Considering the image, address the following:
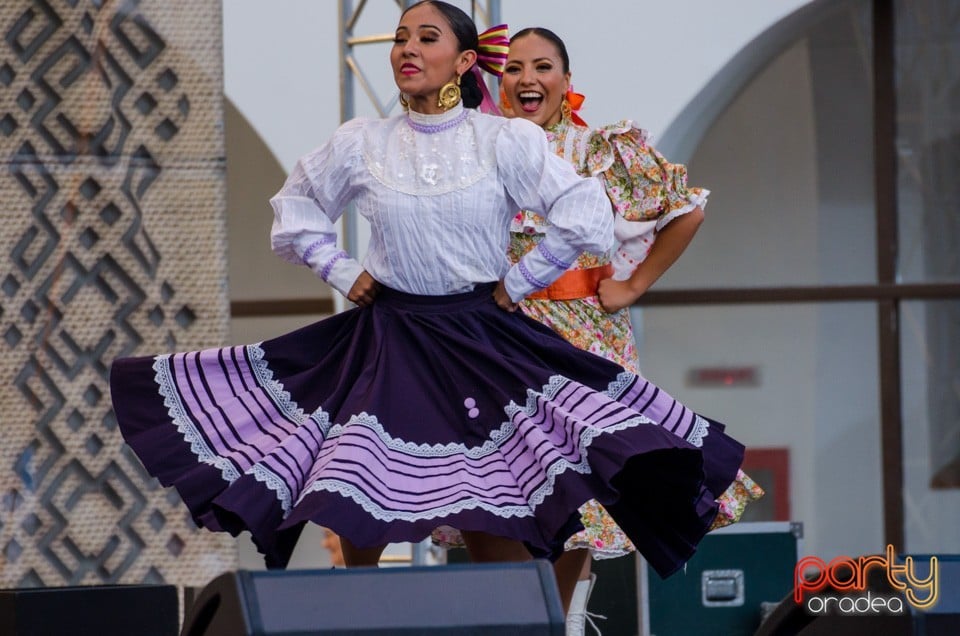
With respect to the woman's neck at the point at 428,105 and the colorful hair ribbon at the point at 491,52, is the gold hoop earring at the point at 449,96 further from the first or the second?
the colorful hair ribbon at the point at 491,52

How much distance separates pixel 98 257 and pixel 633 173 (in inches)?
65.4

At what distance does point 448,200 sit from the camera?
3.23m

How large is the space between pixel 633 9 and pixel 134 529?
9.95 ft

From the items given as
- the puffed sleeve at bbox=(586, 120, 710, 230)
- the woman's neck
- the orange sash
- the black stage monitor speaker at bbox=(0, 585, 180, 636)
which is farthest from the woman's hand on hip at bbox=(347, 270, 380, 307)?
the puffed sleeve at bbox=(586, 120, 710, 230)

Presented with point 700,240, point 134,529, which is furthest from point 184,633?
point 700,240

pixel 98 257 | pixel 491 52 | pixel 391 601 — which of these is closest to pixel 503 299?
pixel 491 52

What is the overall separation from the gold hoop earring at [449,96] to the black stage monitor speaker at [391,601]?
1.26 meters

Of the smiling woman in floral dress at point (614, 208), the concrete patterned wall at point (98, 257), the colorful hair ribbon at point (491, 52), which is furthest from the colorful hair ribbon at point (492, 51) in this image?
the concrete patterned wall at point (98, 257)

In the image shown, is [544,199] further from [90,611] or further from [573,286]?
[90,611]

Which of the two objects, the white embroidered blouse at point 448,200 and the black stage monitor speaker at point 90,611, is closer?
the black stage monitor speaker at point 90,611

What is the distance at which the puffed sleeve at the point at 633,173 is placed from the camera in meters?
4.12

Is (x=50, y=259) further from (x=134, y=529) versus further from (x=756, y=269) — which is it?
(x=756, y=269)

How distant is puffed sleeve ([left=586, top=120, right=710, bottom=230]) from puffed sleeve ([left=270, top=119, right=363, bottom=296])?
0.92 metres

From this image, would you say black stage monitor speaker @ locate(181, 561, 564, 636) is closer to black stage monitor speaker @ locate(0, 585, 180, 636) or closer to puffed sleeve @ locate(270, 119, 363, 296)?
black stage monitor speaker @ locate(0, 585, 180, 636)
